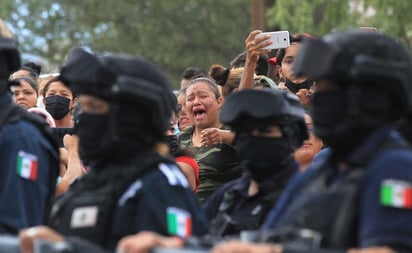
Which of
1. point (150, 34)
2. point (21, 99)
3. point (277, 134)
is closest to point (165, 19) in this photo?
point (150, 34)

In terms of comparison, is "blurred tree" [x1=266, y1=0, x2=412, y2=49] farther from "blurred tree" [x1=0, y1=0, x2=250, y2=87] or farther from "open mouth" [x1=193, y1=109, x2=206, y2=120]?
"open mouth" [x1=193, y1=109, x2=206, y2=120]

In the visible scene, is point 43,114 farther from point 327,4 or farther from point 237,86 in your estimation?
point 327,4

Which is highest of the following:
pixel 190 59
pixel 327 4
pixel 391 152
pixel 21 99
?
pixel 391 152

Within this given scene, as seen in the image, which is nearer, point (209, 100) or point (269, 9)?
point (209, 100)

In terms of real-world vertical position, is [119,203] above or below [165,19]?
above

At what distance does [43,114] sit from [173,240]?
4504mm

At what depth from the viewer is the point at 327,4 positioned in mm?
22797

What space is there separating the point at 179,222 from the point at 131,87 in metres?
0.60

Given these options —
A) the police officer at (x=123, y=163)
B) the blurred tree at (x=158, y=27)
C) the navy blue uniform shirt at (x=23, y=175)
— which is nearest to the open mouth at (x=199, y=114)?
the navy blue uniform shirt at (x=23, y=175)

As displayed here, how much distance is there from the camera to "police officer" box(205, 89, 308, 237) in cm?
673

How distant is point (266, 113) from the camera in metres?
6.79

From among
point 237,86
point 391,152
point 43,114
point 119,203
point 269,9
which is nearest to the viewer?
point 391,152

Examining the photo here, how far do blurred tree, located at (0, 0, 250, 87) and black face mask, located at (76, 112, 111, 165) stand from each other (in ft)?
92.8

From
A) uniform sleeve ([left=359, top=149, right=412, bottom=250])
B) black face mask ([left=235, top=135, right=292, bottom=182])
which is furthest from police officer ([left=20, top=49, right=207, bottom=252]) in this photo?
uniform sleeve ([left=359, top=149, right=412, bottom=250])
